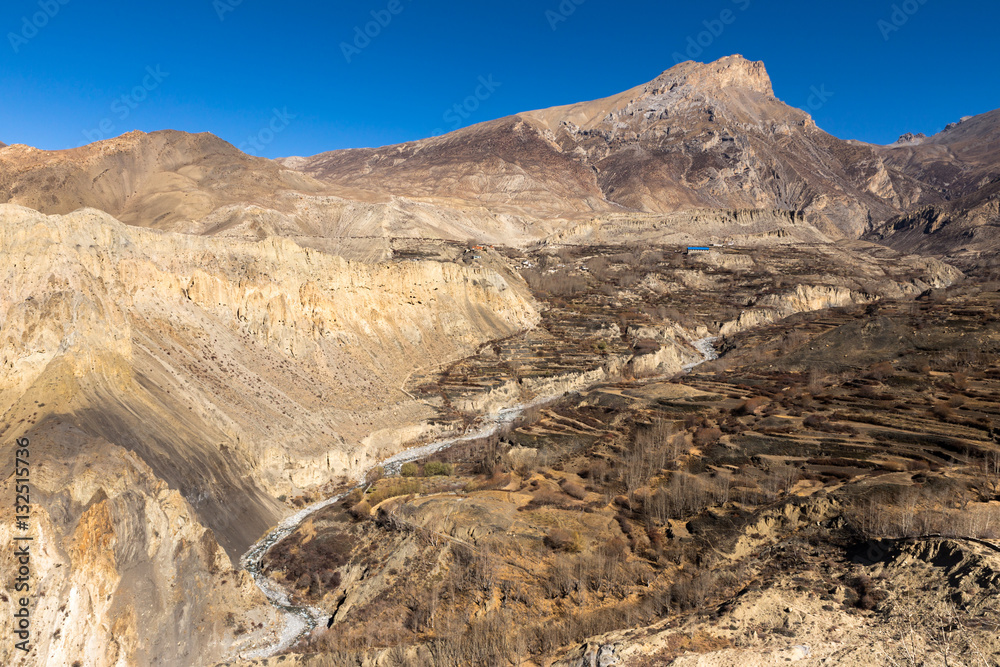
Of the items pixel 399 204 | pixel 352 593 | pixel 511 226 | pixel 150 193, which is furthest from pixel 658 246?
pixel 352 593

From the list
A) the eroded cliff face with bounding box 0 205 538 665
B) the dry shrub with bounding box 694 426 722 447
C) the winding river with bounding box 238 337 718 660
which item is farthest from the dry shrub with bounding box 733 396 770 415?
the eroded cliff face with bounding box 0 205 538 665

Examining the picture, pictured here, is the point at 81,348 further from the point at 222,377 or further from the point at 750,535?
the point at 750,535

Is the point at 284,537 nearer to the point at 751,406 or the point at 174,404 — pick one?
the point at 174,404

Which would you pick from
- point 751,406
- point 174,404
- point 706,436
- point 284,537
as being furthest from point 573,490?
point 174,404

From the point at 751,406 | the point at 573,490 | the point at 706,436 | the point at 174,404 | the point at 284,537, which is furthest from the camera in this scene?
the point at 751,406

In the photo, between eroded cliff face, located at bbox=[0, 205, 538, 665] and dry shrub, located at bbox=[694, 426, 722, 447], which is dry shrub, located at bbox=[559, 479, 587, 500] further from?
eroded cliff face, located at bbox=[0, 205, 538, 665]
